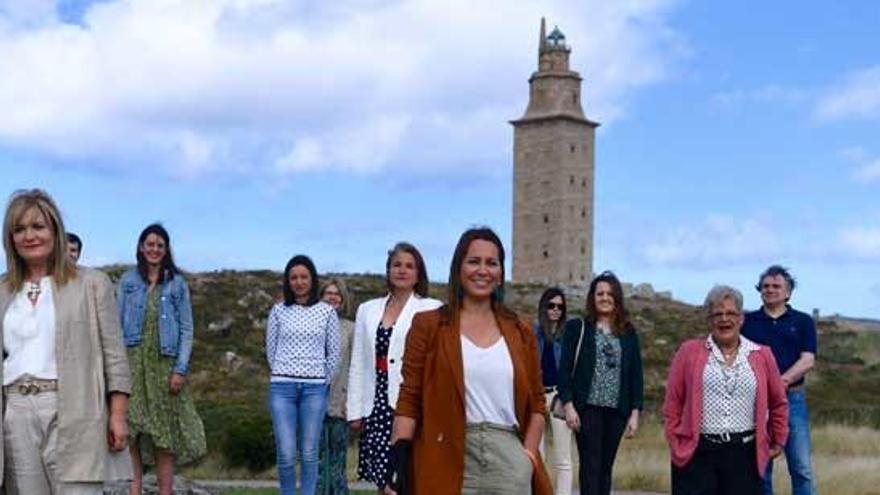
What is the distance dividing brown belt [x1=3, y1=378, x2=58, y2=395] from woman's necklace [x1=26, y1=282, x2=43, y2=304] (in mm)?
362

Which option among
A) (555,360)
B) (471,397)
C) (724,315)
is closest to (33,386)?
(471,397)

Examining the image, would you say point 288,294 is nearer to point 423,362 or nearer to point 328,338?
point 328,338

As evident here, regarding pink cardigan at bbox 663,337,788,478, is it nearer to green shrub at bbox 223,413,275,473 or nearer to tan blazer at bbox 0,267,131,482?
tan blazer at bbox 0,267,131,482

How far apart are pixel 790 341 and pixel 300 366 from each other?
3412mm

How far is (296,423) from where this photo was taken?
11.0m

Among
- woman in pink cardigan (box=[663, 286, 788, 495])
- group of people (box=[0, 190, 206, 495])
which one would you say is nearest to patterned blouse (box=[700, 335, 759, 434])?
woman in pink cardigan (box=[663, 286, 788, 495])

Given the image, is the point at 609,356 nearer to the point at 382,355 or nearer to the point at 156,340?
the point at 382,355

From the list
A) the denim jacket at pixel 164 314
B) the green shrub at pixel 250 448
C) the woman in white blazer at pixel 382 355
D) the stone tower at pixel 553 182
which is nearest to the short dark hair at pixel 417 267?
the woman in white blazer at pixel 382 355

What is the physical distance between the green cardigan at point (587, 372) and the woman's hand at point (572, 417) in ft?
0.14

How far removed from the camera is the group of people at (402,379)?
21.9 feet

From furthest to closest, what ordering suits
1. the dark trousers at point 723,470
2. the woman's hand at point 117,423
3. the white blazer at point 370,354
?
the white blazer at point 370,354, the dark trousers at point 723,470, the woman's hand at point 117,423

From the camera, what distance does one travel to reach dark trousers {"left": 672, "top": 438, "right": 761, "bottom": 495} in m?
8.83

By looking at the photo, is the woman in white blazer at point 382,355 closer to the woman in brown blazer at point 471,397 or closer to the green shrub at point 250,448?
the woman in brown blazer at point 471,397

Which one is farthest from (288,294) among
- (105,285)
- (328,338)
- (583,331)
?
(105,285)
